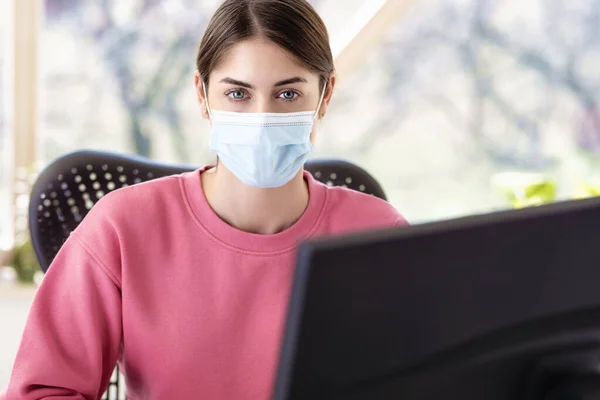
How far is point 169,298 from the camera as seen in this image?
125 centimetres

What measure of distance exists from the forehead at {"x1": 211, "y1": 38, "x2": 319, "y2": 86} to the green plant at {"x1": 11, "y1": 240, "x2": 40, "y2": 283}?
1612 mm

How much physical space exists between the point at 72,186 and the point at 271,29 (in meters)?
0.41

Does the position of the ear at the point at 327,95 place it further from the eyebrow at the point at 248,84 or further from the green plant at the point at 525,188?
the green plant at the point at 525,188

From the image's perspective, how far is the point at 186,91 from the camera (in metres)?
2.69

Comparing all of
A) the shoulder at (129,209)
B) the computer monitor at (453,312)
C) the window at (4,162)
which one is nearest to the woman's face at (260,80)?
the shoulder at (129,209)

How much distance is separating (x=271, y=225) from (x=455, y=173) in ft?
5.26

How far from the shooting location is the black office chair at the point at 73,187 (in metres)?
1.37

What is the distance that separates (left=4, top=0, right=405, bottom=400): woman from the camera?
1229 millimetres

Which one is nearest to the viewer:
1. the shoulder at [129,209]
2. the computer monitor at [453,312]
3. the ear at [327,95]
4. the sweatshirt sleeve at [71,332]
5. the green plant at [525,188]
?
the computer monitor at [453,312]

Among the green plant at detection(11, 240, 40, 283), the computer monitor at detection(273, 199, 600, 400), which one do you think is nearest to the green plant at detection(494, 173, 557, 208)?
the green plant at detection(11, 240, 40, 283)

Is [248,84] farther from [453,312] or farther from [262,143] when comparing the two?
[453,312]

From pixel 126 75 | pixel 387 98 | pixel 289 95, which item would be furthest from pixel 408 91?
pixel 289 95

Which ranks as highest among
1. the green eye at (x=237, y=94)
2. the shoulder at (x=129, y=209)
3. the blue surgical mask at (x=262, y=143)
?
the green eye at (x=237, y=94)

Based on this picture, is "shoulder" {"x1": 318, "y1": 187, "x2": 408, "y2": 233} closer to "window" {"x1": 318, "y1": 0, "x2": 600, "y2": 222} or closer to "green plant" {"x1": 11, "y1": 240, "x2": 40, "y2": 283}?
"window" {"x1": 318, "y1": 0, "x2": 600, "y2": 222}
